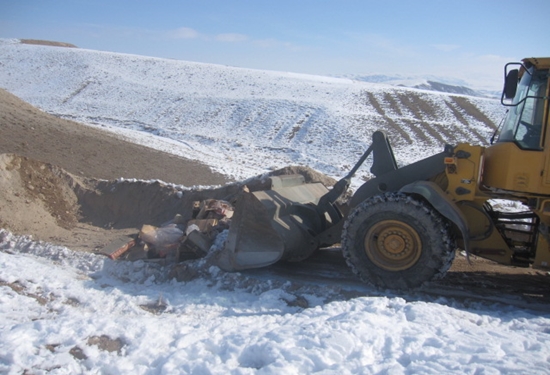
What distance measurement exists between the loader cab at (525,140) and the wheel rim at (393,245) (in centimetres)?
114

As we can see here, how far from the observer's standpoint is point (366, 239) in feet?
19.1

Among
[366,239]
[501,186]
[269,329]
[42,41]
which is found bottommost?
[269,329]

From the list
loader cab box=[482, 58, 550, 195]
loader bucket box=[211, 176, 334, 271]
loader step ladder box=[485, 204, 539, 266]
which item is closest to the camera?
loader cab box=[482, 58, 550, 195]

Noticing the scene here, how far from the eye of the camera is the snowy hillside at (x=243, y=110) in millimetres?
20062

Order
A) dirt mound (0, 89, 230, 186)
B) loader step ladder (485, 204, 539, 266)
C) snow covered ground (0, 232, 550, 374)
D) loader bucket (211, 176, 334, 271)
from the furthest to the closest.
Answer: dirt mound (0, 89, 230, 186)
loader bucket (211, 176, 334, 271)
loader step ladder (485, 204, 539, 266)
snow covered ground (0, 232, 550, 374)

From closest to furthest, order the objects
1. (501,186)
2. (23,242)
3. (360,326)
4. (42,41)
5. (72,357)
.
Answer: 1. (72,357)
2. (360,326)
3. (501,186)
4. (23,242)
5. (42,41)

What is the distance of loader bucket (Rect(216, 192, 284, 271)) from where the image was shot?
630cm

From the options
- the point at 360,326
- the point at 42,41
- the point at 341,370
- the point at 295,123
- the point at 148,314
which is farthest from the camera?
the point at 42,41

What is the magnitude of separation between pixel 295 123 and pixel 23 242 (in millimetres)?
18252

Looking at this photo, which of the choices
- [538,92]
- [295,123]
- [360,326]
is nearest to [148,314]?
[360,326]

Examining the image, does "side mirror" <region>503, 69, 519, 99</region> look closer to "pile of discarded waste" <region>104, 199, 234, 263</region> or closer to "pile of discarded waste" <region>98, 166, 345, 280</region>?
"pile of discarded waste" <region>98, 166, 345, 280</region>

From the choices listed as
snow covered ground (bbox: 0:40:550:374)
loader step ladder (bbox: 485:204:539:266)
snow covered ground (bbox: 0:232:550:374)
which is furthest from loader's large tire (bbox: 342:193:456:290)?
loader step ladder (bbox: 485:204:539:266)

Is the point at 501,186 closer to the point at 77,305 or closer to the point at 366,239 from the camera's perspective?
the point at 366,239

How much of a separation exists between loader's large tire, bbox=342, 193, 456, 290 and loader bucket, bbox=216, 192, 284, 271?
96cm
